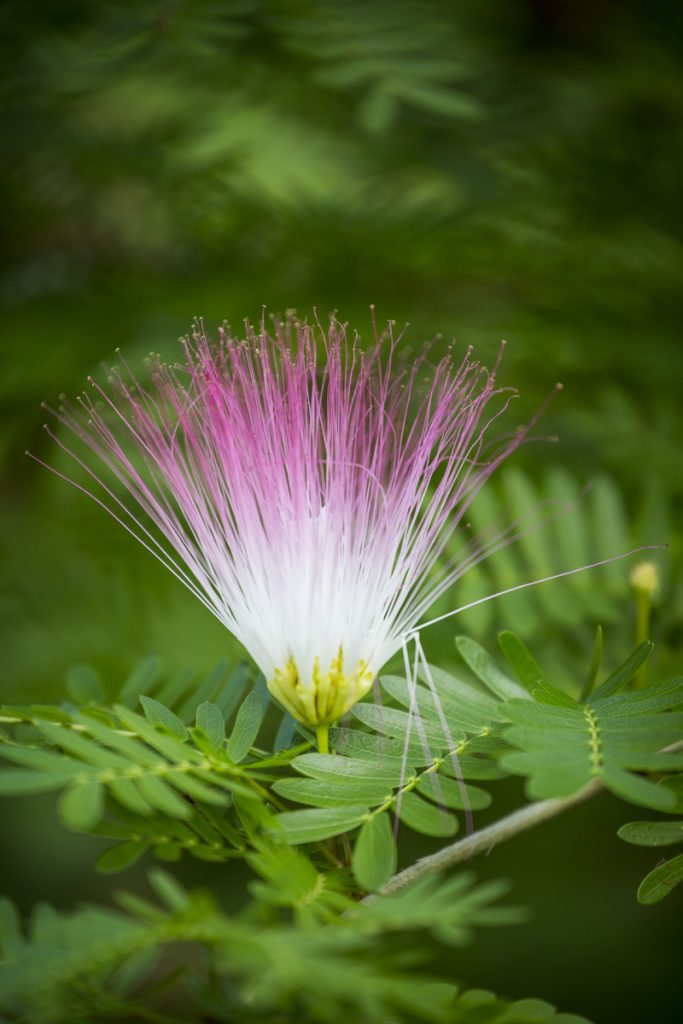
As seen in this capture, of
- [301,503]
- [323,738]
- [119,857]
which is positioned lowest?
[119,857]

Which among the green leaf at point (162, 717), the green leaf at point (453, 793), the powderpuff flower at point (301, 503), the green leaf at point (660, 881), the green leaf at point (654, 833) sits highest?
the powderpuff flower at point (301, 503)

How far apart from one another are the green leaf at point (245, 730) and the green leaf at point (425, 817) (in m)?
0.13

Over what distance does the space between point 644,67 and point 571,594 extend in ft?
4.30

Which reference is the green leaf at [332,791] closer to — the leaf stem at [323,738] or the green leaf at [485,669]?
the leaf stem at [323,738]

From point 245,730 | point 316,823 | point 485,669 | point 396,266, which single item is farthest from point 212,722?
point 396,266

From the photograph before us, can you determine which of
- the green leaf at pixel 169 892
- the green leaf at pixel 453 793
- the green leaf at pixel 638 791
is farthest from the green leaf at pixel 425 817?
the green leaf at pixel 169 892

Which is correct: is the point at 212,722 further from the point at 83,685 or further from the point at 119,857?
the point at 83,685

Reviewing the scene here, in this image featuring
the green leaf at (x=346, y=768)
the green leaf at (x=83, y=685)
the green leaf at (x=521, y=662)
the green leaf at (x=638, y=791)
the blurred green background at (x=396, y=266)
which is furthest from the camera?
the blurred green background at (x=396, y=266)

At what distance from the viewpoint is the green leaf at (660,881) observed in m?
0.77

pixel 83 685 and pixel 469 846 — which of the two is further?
pixel 83 685

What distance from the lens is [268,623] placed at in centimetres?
85

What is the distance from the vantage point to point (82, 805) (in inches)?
24.7

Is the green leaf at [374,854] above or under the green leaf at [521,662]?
under

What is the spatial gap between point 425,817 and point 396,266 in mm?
1429
